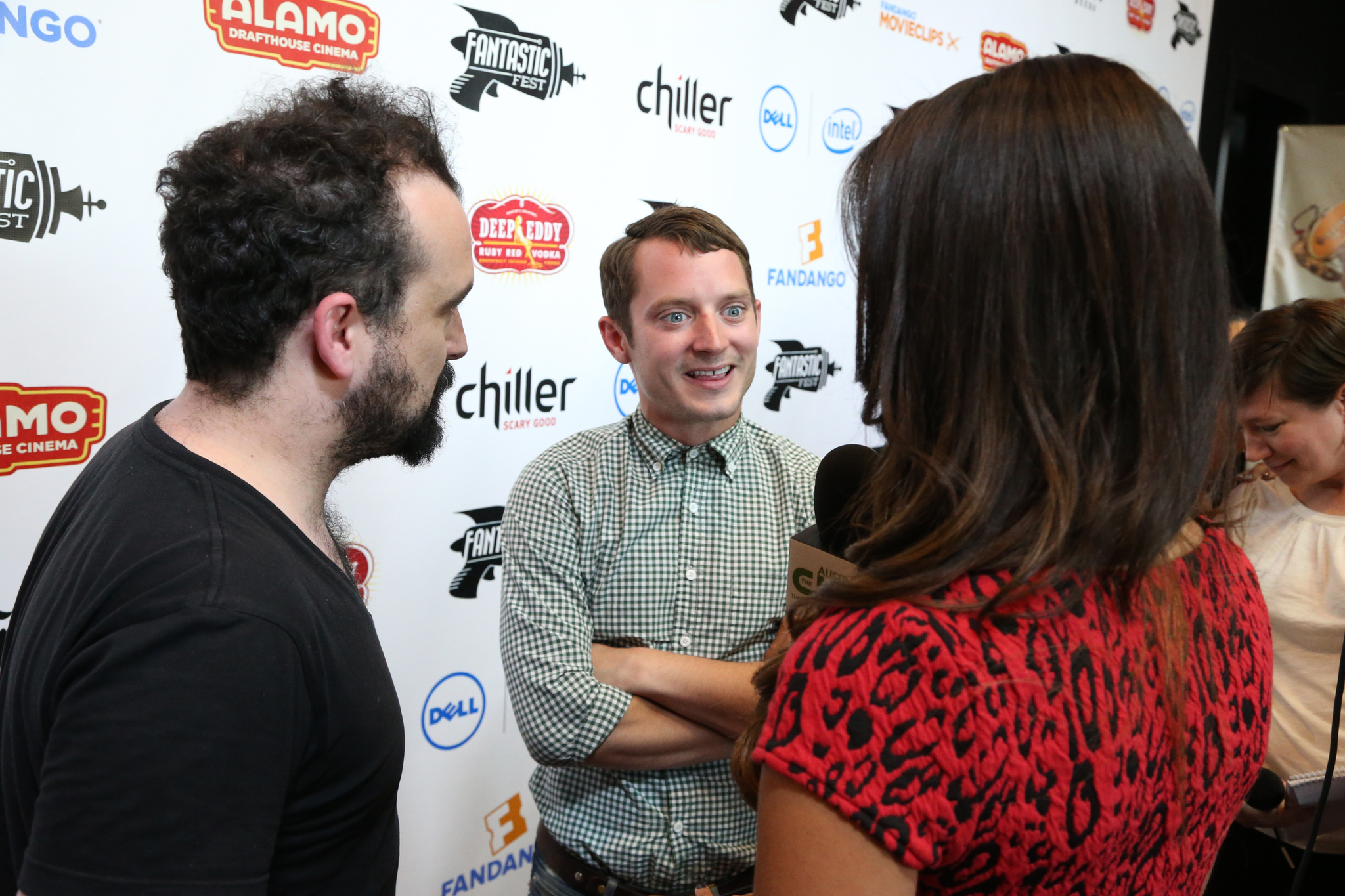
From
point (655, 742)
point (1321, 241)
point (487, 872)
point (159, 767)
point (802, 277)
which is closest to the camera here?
point (159, 767)

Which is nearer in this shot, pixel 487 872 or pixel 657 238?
pixel 657 238

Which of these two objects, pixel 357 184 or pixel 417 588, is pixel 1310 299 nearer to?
pixel 357 184

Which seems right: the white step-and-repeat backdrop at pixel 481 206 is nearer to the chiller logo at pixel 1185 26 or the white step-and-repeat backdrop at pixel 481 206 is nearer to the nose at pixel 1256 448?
the chiller logo at pixel 1185 26

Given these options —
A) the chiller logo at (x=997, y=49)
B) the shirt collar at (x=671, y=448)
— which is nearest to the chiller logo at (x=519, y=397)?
the shirt collar at (x=671, y=448)

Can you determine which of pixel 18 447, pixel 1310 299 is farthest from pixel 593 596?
pixel 1310 299

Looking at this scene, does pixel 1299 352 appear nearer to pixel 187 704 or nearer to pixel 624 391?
pixel 624 391

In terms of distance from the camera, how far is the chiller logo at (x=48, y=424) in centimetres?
152

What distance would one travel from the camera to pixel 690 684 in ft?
4.45

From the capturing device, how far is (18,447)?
60.4 inches

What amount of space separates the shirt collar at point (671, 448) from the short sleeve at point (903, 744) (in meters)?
0.96

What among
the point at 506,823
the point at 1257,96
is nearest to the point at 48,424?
the point at 506,823

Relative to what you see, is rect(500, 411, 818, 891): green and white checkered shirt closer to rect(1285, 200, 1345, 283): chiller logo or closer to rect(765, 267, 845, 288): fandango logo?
rect(765, 267, 845, 288): fandango logo

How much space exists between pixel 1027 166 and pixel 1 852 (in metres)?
1.14

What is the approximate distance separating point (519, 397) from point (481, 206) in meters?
0.44
